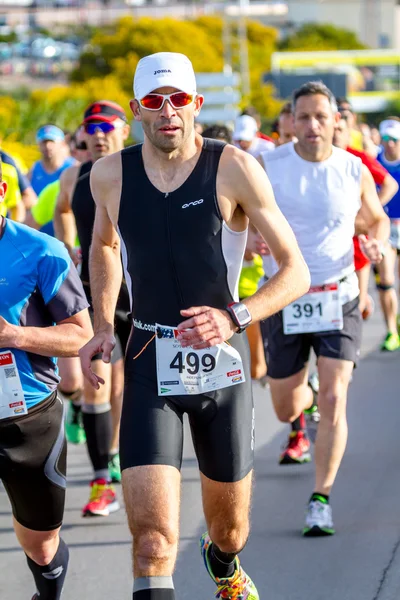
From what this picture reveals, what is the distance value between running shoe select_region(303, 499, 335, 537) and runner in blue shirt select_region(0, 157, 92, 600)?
72.6 inches

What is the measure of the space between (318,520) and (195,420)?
5.90 ft

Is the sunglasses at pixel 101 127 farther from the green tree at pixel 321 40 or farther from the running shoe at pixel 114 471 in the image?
the green tree at pixel 321 40

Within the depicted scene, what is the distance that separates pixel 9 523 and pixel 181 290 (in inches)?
108

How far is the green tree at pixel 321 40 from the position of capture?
91.1 meters

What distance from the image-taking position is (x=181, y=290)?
14.5ft

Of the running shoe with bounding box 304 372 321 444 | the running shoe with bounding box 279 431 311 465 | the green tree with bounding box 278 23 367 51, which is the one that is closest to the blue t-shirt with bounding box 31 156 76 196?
the running shoe with bounding box 304 372 321 444

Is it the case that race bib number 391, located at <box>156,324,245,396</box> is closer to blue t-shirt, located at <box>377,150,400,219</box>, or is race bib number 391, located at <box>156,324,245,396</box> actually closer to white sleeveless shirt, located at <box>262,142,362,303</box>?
white sleeveless shirt, located at <box>262,142,362,303</box>

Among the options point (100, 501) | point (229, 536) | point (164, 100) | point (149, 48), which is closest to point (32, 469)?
point (229, 536)

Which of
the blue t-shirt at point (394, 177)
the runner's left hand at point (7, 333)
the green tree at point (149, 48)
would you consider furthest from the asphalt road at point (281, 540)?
the green tree at point (149, 48)

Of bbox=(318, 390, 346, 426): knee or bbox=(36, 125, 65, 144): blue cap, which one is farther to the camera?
bbox=(36, 125, 65, 144): blue cap

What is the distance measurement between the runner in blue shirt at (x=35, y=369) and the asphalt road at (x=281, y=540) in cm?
107

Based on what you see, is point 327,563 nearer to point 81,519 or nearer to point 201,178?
point 81,519

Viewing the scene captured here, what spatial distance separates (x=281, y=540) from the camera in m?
6.14

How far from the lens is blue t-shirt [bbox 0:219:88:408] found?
4469 millimetres
